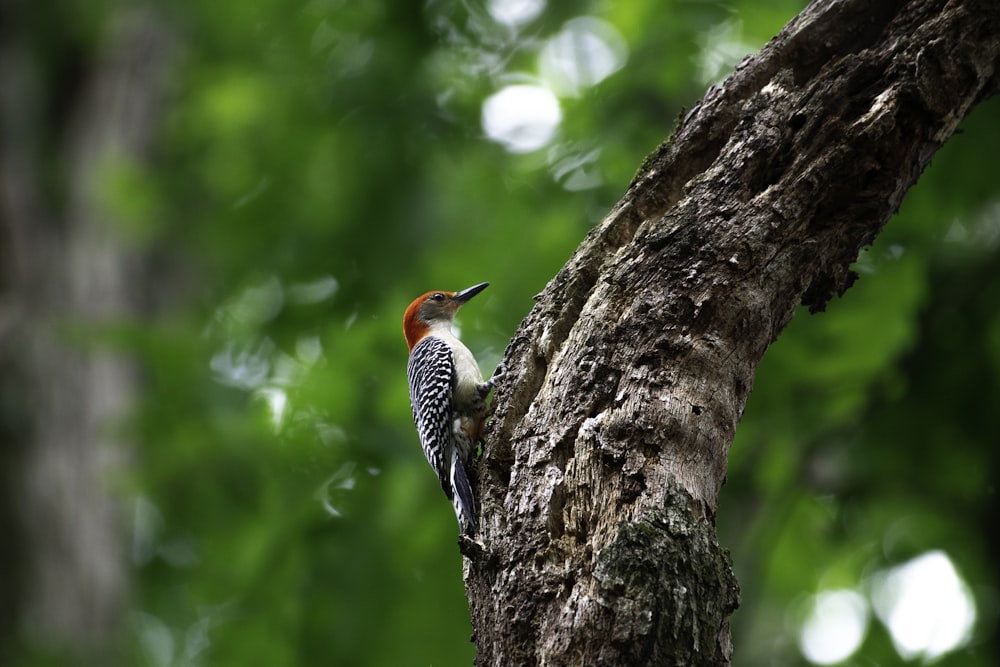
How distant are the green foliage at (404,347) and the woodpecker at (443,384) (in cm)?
18

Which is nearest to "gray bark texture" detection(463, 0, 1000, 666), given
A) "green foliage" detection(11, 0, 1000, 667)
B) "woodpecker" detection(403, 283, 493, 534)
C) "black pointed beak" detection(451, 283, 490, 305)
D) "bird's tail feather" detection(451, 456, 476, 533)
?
"bird's tail feather" detection(451, 456, 476, 533)

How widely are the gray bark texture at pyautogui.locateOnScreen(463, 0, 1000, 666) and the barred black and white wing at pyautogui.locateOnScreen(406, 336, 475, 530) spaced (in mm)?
1289

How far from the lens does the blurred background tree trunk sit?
782cm

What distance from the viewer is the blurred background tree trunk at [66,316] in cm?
782

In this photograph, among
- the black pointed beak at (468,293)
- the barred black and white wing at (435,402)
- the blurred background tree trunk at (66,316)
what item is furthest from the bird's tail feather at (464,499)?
the blurred background tree trunk at (66,316)

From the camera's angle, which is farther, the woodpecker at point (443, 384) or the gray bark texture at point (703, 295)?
the woodpecker at point (443, 384)

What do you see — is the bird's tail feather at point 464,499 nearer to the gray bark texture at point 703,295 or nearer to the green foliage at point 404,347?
the gray bark texture at point 703,295

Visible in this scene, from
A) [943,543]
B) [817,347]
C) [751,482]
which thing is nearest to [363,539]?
[751,482]

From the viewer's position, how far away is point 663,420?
9.73 feet

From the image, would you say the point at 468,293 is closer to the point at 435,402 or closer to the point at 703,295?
the point at 435,402

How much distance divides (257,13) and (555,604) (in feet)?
21.3

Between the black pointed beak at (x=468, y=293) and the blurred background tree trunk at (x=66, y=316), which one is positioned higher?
the blurred background tree trunk at (x=66, y=316)

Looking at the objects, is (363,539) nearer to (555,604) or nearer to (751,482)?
(751,482)

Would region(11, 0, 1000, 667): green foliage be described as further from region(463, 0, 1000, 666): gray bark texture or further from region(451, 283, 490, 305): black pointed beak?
region(463, 0, 1000, 666): gray bark texture
